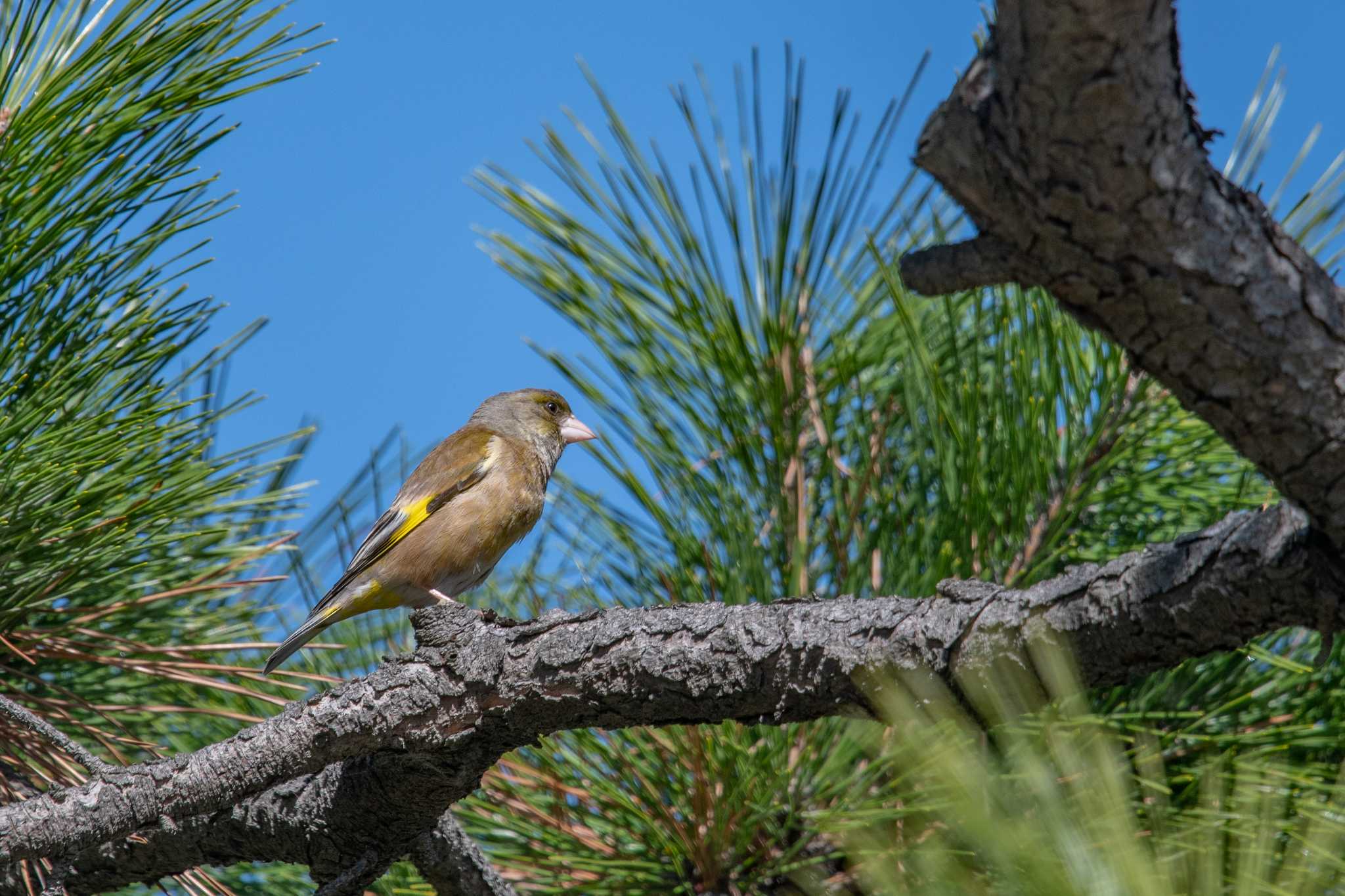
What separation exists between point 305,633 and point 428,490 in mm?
1111

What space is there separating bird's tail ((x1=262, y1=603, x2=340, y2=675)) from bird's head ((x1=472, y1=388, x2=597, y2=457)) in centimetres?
137

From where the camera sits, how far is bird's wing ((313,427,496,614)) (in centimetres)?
478

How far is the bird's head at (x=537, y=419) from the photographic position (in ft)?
18.5

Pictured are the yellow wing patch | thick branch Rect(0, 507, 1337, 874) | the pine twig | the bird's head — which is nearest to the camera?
thick branch Rect(0, 507, 1337, 874)

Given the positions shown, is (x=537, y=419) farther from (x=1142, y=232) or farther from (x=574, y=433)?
(x=1142, y=232)

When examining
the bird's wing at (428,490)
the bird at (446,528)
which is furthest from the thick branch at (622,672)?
the bird's wing at (428,490)

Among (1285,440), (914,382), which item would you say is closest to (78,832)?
(914,382)

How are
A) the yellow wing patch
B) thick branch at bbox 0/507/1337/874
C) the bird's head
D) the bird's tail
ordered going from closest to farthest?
thick branch at bbox 0/507/1337/874, the bird's tail, the yellow wing patch, the bird's head

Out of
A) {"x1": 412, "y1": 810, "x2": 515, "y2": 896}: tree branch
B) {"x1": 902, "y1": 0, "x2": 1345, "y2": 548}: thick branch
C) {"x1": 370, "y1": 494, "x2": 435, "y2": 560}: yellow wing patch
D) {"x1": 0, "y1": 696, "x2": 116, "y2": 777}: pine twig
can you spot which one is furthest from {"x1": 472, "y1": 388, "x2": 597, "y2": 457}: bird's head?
{"x1": 902, "y1": 0, "x2": 1345, "y2": 548}: thick branch

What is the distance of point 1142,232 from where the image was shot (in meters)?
1.43

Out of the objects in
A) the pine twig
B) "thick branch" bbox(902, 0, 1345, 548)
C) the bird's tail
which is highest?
the bird's tail

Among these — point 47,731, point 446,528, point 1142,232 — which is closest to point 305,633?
point 446,528

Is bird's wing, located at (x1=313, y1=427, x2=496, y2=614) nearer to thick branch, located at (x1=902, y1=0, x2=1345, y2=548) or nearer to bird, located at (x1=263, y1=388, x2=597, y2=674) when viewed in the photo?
bird, located at (x1=263, y1=388, x2=597, y2=674)

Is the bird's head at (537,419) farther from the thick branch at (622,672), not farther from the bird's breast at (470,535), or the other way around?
the thick branch at (622,672)
